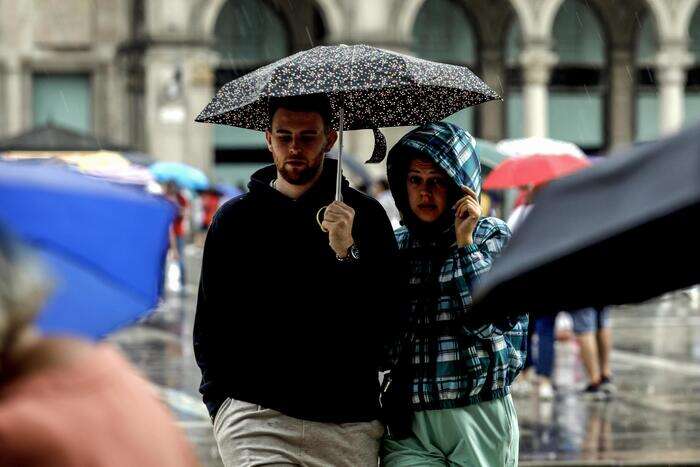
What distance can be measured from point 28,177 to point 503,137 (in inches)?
1641

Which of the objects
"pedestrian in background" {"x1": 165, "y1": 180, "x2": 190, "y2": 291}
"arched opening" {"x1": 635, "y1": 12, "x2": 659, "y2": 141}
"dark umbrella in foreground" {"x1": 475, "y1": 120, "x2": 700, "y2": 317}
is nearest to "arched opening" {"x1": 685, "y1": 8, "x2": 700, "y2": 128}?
"arched opening" {"x1": 635, "y1": 12, "x2": 659, "y2": 141}

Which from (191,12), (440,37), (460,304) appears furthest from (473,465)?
(440,37)

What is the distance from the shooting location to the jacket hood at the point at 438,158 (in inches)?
216

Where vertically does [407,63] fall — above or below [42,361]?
above

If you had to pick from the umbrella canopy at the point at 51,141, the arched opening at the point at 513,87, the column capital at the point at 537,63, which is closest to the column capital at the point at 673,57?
the column capital at the point at 537,63

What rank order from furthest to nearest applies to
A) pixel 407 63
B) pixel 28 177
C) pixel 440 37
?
pixel 440 37 → pixel 407 63 → pixel 28 177

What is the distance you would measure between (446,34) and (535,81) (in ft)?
12.4

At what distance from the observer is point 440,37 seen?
43094 millimetres

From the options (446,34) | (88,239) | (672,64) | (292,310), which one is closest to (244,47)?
(446,34)

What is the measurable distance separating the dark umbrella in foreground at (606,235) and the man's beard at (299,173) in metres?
2.54

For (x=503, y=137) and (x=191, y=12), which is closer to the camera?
(x=191, y=12)

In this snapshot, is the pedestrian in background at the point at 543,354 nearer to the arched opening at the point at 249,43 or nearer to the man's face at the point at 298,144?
the man's face at the point at 298,144

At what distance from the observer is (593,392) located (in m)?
13.8

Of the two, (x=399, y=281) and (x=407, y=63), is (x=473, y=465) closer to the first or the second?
(x=399, y=281)
